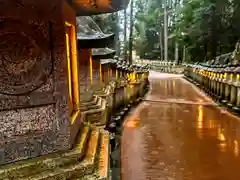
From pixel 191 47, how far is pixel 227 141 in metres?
24.5

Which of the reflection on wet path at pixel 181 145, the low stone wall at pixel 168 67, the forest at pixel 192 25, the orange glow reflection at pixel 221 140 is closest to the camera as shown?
the reflection on wet path at pixel 181 145

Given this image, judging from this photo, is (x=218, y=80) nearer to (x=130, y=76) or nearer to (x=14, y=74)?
(x=130, y=76)

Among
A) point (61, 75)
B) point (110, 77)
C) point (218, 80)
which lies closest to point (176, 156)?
point (61, 75)

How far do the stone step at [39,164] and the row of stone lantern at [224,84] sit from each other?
34.3 ft

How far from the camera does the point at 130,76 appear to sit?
1595cm

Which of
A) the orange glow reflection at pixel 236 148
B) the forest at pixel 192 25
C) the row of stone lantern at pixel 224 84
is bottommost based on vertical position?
the orange glow reflection at pixel 236 148

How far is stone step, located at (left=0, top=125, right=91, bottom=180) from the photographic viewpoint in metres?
2.75

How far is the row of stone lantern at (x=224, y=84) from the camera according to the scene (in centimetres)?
1274

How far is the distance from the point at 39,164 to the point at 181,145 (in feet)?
19.3

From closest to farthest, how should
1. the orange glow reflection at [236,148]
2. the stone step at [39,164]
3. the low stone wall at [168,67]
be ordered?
the stone step at [39,164] → the orange glow reflection at [236,148] → the low stone wall at [168,67]

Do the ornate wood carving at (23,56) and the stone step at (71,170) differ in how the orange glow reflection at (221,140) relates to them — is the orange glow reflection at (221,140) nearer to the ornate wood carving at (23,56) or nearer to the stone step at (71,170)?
the stone step at (71,170)

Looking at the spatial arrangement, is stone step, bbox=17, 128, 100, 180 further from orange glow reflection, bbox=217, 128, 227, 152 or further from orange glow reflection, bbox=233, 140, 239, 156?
orange glow reflection, bbox=217, 128, 227, 152

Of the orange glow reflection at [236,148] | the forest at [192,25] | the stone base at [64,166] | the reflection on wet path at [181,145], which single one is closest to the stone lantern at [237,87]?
the reflection on wet path at [181,145]

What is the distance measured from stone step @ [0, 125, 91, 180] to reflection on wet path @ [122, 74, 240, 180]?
307cm
